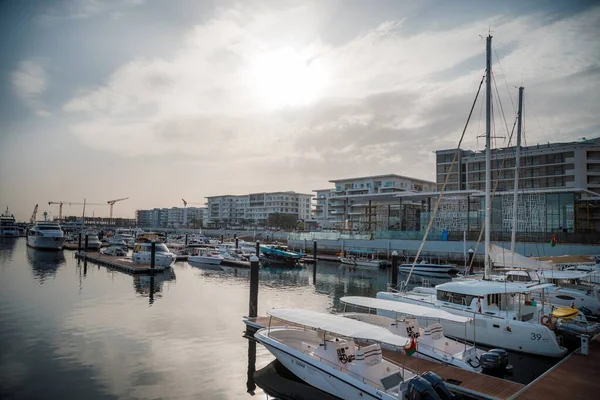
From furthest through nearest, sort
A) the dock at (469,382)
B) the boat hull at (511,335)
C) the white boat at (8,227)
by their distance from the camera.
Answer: the white boat at (8,227) → the boat hull at (511,335) → the dock at (469,382)

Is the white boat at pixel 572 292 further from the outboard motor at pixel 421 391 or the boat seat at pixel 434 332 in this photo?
the outboard motor at pixel 421 391

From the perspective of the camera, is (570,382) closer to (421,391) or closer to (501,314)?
(501,314)

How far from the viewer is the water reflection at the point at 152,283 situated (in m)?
35.8

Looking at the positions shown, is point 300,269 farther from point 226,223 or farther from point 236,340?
point 226,223

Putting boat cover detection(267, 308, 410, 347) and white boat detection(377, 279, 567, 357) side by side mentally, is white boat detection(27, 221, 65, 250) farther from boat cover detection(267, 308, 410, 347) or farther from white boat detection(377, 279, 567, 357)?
white boat detection(377, 279, 567, 357)

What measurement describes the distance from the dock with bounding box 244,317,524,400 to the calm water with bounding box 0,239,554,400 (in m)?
3.69

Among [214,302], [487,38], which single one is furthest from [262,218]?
[487,38]

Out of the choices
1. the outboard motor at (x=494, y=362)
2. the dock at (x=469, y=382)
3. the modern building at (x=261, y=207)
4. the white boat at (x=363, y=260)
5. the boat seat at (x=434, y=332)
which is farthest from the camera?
the modern building at (x=261, y=207)

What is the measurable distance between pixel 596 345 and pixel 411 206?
254 ft

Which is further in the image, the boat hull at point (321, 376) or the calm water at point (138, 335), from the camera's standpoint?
the calm water at point (138, 335)

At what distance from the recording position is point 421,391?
11.9m

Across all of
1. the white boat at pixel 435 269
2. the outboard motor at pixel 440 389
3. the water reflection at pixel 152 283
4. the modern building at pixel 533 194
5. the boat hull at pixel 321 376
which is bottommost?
the water reflection at pixel 152 283

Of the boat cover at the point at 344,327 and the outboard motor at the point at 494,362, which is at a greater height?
the boat cover at the point at 344,327

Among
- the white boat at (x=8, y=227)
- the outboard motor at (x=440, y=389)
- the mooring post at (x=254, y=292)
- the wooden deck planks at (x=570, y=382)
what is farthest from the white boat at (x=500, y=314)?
the white boat at (x=8, y=227)
